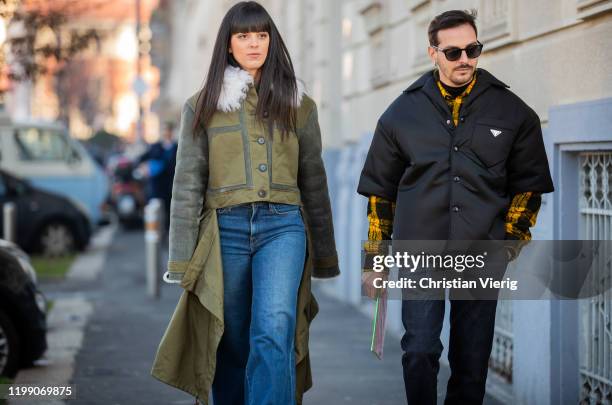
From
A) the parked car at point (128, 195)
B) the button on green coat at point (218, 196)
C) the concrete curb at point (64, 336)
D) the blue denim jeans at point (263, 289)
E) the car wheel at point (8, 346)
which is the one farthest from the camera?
the parked car at point (128, 195)

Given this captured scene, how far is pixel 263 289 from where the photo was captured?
498 centimetres

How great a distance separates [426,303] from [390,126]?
72cm

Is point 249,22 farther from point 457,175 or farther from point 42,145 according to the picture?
point 42,145

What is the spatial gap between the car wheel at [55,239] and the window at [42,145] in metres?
1.75

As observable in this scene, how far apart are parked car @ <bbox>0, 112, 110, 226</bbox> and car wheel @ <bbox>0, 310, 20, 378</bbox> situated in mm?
10552

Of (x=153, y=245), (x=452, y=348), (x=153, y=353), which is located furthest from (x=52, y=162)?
(x=452, y=348)

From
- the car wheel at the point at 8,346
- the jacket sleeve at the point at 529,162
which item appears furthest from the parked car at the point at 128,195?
the jacket sleeve at the point at 529,162

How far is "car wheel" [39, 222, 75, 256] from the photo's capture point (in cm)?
1703

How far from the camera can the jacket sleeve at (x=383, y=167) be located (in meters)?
4.84

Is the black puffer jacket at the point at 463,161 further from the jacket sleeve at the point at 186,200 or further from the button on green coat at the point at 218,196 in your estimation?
the jacket sleeve at the point at 186,200

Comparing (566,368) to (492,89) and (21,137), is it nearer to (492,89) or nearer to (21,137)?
(492,89)

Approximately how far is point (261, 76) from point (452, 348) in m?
1.42

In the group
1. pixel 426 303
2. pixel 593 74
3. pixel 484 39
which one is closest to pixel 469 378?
pixel 426 303

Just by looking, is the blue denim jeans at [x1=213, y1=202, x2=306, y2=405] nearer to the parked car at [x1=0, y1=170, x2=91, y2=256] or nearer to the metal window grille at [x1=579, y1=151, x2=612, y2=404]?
the metal window grille at [x1=579, y1=151, x2=612, y2=404]
